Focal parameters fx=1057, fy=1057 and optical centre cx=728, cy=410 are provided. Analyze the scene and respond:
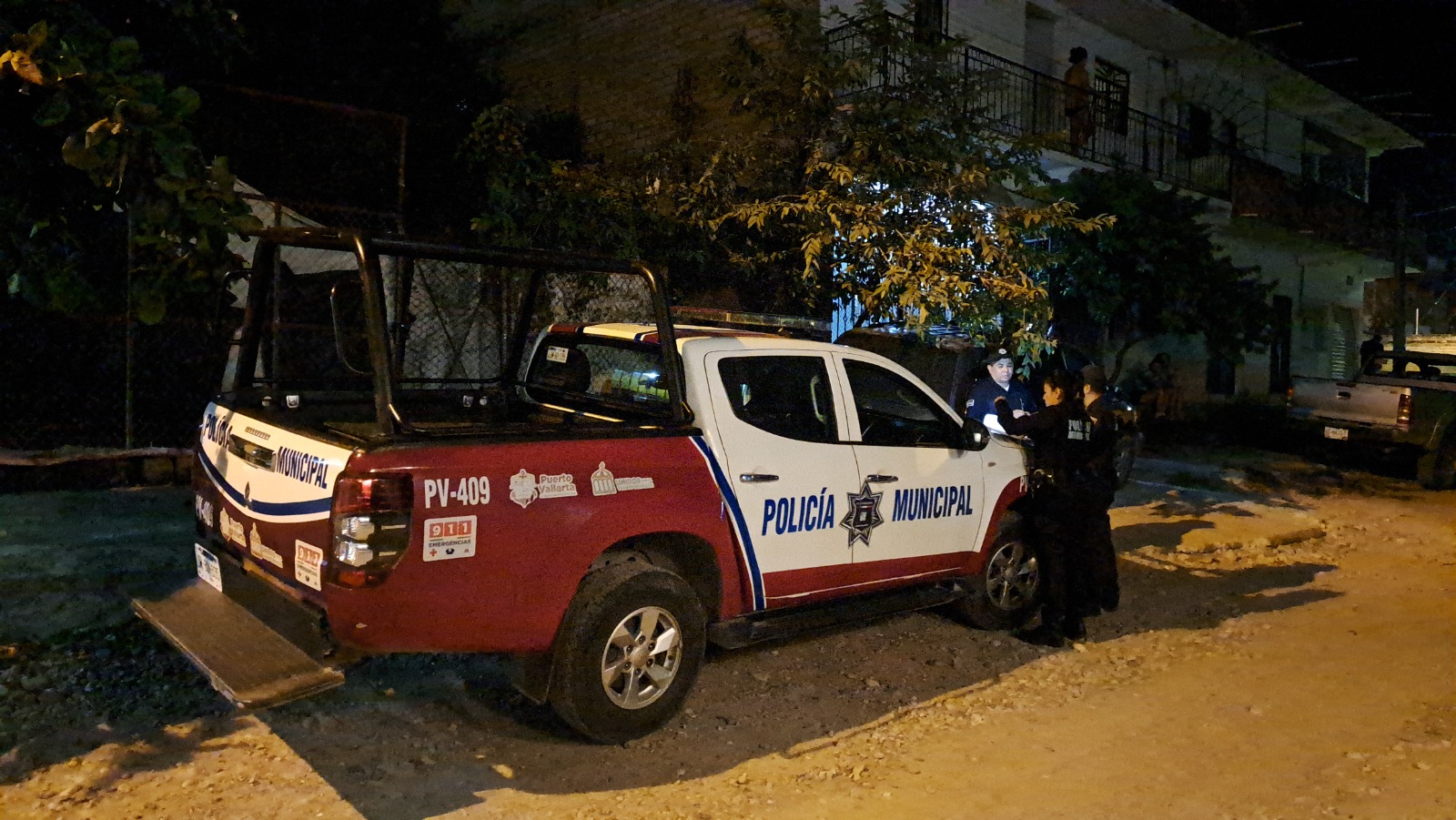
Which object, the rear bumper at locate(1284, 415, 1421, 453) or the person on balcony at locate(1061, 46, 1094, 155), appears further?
the person on balcony at locate(1061, 46, 1094, 155)

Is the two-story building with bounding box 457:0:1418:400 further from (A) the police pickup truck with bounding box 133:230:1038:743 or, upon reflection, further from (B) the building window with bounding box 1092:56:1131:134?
(A) the police pickup truck with bounding box 133:230:1038:743

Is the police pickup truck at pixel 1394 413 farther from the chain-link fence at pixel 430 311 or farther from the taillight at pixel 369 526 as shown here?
the taillight at pixel 369 526

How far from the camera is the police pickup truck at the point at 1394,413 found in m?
12.8

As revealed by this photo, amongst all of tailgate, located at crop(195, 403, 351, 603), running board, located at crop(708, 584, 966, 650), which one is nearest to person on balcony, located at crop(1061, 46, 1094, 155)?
running board, located at crop(708, 584, 966, 650)

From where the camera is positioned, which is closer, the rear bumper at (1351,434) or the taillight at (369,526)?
the taillight at (369,526)

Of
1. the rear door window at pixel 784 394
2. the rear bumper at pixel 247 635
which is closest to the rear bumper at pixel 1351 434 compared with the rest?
the rear door window at pixel 784 394

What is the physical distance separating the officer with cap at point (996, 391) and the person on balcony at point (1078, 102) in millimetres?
7843

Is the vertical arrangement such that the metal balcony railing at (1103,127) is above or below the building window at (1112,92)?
below

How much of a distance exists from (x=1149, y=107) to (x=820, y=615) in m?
17.1

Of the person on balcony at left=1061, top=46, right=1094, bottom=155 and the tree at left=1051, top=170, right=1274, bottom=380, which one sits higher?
the person on balcony at left=1061, top=46, right=1094, bottom=155

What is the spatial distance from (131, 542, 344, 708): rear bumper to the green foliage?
1205 millimetres

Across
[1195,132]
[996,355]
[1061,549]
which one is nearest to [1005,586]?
[1061,549]

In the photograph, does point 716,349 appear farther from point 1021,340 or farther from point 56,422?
point 56,422

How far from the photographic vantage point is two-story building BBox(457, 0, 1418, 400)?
1351cm
